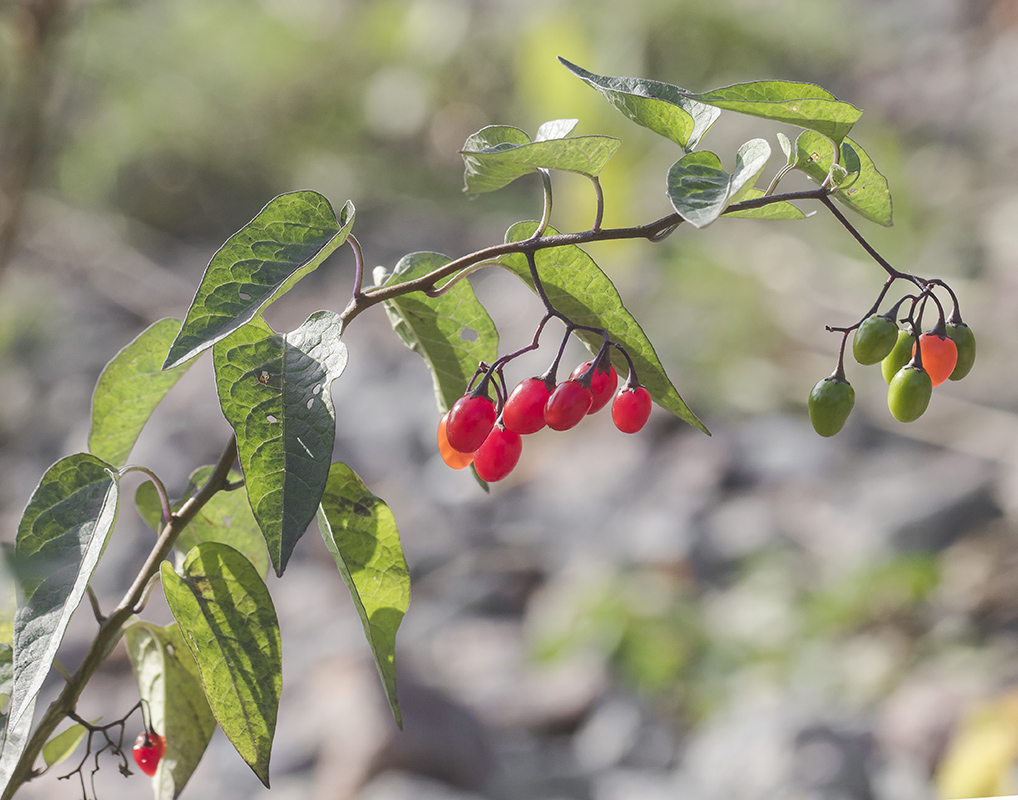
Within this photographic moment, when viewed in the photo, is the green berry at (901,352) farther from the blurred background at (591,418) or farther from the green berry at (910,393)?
the blurred background at (591,418)

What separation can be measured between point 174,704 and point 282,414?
276mm

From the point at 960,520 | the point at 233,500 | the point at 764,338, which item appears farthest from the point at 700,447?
the point at 233,500

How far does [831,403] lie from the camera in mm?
547

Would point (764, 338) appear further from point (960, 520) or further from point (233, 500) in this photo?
point (233, 500)

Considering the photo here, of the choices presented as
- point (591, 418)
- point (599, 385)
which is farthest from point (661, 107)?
point (591, 418)

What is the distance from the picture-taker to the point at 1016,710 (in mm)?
1917

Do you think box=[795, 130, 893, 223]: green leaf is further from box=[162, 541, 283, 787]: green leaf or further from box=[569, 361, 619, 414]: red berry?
box=[162, 541, 283, 787]: green leaf

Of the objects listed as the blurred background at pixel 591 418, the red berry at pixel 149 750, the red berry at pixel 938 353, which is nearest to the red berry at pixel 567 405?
the red berry at pixel 938 353

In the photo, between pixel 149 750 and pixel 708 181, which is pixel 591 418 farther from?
pixel 708 181

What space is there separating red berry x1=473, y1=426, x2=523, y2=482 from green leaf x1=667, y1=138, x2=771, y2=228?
191 mm

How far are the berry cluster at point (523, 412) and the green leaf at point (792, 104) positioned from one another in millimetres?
157

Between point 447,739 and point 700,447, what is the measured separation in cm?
185

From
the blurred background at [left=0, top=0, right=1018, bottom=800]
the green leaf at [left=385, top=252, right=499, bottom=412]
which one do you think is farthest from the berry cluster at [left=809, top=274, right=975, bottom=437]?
the blurred background at [left=0, top=0, right=1018, bottom=800]

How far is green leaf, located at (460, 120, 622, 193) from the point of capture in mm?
451
